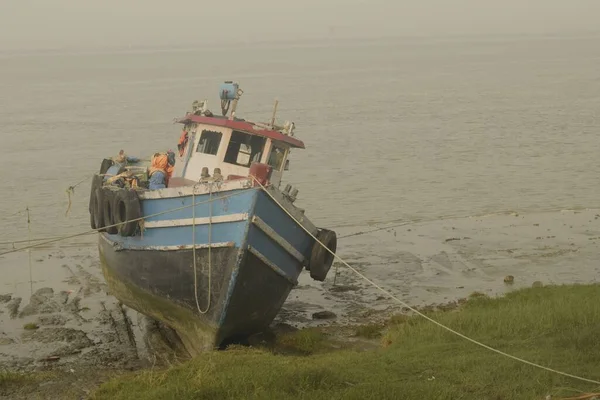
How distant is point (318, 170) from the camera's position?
109 ft

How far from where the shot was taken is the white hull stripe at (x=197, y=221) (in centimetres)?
1339

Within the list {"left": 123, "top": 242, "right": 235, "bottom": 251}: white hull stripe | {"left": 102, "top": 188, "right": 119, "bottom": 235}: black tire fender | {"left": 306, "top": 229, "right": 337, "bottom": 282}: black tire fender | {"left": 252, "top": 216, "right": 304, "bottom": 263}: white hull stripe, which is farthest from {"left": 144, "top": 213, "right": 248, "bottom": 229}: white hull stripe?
{"left": 306, "top": 229, "right": 337, "bottom": 282}: black tire fender

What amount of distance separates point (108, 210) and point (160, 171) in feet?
3.44

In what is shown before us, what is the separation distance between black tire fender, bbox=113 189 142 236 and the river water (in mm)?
4176

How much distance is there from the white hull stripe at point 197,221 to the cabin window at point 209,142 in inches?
69.2

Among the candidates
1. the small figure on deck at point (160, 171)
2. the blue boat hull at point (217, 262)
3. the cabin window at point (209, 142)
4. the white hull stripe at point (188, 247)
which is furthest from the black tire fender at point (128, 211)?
the cabin window at point (209, 142)

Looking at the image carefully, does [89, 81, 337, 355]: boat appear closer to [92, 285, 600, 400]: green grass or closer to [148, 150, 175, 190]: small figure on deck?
[148, 150, 175, 190]: small figure on deck

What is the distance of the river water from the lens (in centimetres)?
2102

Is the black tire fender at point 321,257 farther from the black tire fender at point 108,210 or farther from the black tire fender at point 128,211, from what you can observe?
the black tire fender at point 108,210

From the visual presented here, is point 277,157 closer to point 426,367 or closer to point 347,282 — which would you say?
point 347,282

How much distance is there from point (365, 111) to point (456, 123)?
6262 millimetres

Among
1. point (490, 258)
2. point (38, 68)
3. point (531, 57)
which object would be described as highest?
point (531, 57)

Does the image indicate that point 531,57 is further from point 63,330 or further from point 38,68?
point 63,330

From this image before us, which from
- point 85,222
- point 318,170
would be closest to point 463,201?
point 318,170
